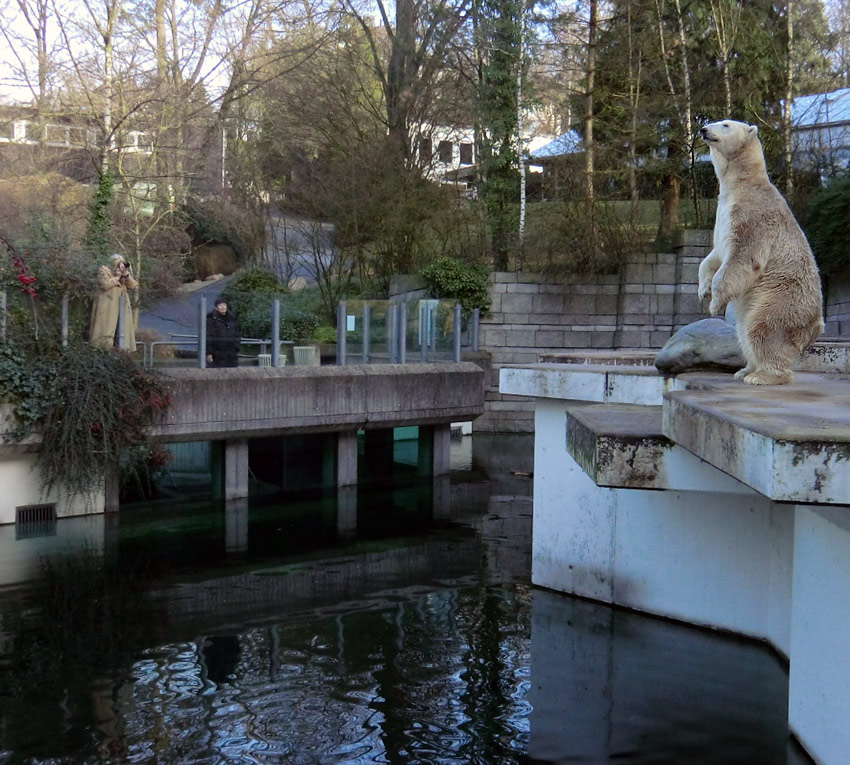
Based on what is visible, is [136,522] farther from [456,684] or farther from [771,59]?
[771,59]

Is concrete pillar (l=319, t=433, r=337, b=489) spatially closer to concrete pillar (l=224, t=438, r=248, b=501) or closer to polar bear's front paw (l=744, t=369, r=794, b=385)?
concrete pillar (l=224, t=438, r=248, b=501)

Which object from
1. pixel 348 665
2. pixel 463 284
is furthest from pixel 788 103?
pixel 348 665

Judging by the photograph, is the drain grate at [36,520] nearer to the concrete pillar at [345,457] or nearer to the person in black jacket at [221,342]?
the person in black jacket at [221,342]

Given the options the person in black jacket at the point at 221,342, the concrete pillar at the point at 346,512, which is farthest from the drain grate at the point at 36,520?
the concrete pillar at the point at 346,512

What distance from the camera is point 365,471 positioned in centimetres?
1587

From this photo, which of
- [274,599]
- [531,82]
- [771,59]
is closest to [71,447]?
[274,599]

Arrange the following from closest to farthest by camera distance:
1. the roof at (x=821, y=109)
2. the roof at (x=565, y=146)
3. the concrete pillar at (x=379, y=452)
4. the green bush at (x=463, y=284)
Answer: the concrete pillar at (x=379, y=452) → the green bush at (x=463, y=284) → the roof at (x=821, y=109) → the roof at (x=565, y=146)

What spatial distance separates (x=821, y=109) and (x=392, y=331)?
12.3m

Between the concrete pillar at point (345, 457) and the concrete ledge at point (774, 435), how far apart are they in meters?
9.25

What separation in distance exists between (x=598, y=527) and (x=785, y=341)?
3089 mm

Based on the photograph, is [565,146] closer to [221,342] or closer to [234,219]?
[234,219]

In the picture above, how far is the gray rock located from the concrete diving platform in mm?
164

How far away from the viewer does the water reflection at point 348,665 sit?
5797 millimetres

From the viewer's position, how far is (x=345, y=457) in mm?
14305
